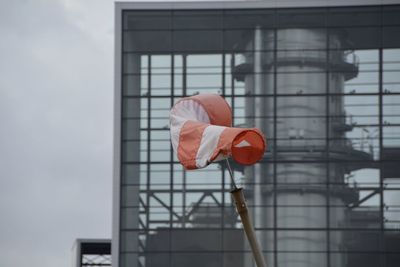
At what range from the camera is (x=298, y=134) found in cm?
5331

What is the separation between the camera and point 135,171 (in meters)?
54.3

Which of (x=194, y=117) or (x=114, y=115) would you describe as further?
(x=114, y=115)

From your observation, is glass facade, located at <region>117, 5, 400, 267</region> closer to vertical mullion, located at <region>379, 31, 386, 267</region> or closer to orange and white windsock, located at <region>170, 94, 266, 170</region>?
vertical mullion, located at <region>379, 31, 386, 267</region>

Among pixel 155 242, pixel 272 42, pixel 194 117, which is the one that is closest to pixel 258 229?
pixel 155 242

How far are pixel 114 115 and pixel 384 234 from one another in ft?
42.0

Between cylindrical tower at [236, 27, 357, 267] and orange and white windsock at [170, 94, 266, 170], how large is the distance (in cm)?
4188

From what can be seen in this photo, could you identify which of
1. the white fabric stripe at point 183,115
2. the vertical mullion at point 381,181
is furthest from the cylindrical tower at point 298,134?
the white fabric stripe at point 183,115

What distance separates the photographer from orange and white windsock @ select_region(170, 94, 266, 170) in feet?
33.2

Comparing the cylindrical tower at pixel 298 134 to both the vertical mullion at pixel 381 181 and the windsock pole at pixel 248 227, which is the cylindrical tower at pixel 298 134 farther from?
the windsock pole at pixel 248 227

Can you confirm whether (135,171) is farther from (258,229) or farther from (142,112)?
(258,229)

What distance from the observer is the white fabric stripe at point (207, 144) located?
1016 centimetres

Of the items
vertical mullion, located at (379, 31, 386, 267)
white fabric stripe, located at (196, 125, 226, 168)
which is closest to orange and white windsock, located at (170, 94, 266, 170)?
white fabric stripe, located at (196, 125, 226, 168)

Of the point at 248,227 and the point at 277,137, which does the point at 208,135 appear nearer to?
the point at 248,227

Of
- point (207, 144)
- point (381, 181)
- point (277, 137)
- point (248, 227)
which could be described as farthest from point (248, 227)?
point (277, 137)
